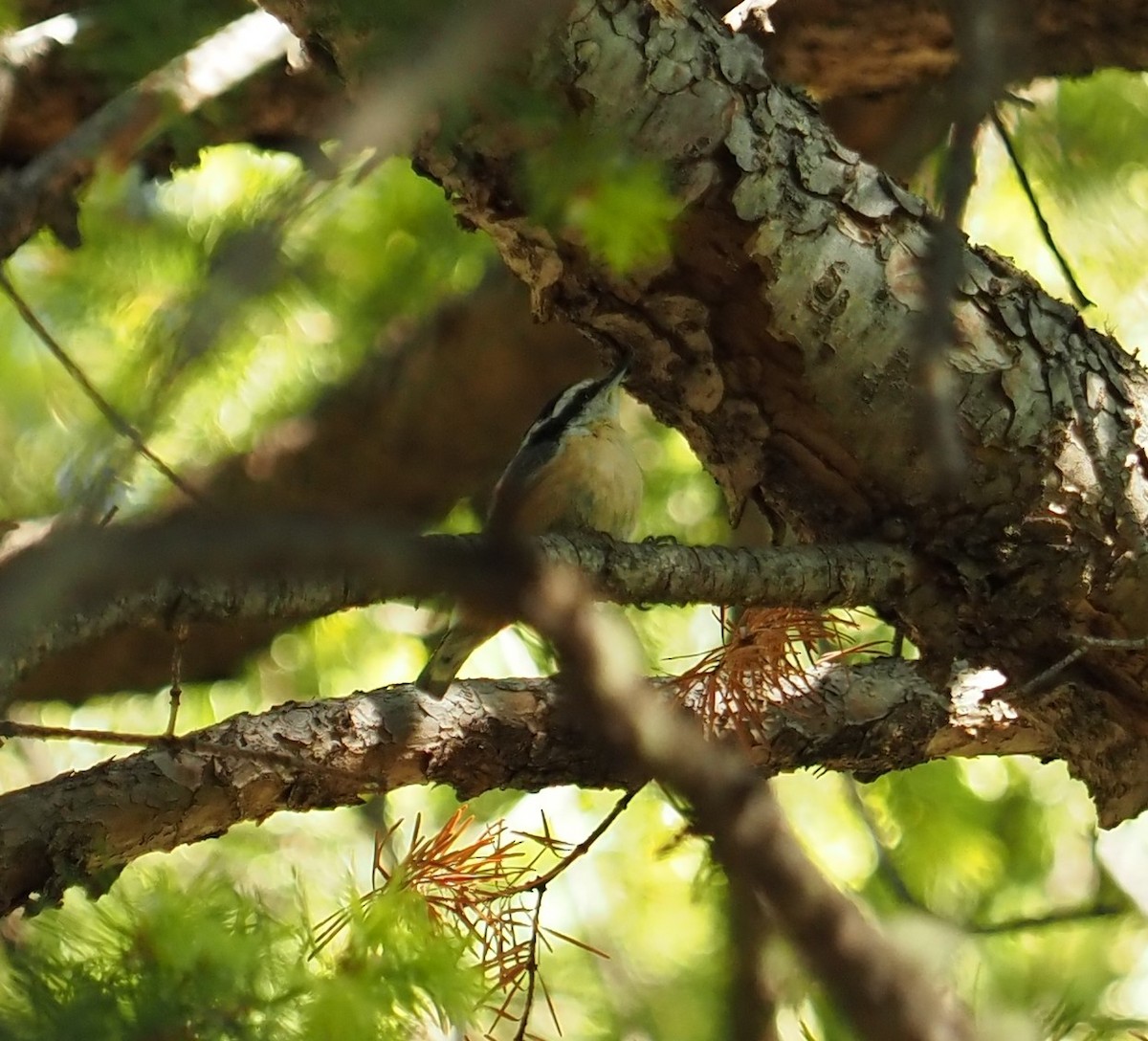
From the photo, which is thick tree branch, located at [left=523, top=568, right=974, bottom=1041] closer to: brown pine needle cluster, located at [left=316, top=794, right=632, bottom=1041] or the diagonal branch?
the diagonal branch

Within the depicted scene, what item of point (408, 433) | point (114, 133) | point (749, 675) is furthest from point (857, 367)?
point (408, 433)

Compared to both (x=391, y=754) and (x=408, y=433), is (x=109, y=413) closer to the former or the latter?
(x=391, y=754)

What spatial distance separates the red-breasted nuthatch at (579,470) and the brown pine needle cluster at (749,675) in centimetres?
90

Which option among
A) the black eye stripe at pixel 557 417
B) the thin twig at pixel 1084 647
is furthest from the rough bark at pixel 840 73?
the thin twig at pixel 1084 647

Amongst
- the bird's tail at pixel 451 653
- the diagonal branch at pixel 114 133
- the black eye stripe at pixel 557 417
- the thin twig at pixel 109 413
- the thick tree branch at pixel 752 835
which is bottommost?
the bird's tail at pixel 451 653

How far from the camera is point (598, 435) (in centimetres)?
317

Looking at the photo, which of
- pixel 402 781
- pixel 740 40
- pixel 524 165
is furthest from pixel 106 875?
pixel 740 40

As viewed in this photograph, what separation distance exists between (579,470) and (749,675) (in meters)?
0.99

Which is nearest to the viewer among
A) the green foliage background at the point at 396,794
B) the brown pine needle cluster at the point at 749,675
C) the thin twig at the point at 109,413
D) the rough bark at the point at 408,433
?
the thin twig at the point at 109,413

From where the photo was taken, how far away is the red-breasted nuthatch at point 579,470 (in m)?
3.10

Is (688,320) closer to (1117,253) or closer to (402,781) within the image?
(402,781)

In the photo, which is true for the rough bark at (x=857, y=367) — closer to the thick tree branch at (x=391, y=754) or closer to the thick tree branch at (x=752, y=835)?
the thick tree branch at (x=391, y=754)

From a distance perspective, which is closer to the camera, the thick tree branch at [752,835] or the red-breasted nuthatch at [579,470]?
the thick tree branch at [752,835]

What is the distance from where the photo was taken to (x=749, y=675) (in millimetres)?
2248
